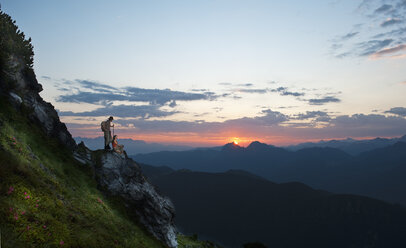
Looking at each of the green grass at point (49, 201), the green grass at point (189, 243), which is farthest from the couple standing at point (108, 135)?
the green grass at point (189, 243)

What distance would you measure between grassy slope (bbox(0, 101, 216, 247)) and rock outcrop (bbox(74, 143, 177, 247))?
4.94ft

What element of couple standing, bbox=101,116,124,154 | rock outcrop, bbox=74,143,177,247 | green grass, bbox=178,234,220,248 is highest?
couple standing, bbox=101,116,124,154

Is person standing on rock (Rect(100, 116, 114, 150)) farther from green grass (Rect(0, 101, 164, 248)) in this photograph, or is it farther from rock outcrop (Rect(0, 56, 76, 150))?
green grass (Rect(0, 101, 164, 248))

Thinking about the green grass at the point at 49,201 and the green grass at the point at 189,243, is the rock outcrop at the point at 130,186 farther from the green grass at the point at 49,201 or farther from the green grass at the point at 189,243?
the green grass at the point at 189,243

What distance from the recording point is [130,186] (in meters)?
32.1

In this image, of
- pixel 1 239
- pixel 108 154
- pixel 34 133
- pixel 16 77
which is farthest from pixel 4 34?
pixel 1 239

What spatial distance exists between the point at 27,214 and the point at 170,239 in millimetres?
21488

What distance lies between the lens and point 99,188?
92.2 feet

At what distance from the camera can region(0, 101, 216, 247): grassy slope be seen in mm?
14008

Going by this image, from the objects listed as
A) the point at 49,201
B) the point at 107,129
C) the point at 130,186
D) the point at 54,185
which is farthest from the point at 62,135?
the point at 49,201

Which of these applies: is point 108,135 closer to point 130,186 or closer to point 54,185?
point 130,186

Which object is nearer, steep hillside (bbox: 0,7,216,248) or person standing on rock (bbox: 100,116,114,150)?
steep hillside (bbox: 0,7,216,248)

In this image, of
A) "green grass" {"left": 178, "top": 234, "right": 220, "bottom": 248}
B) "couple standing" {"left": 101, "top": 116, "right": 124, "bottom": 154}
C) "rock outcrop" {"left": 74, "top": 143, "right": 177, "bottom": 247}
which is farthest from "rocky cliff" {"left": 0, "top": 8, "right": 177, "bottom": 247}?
"green grass" {"left": 178, "top": 234, "right": 220, "bottom": 248}

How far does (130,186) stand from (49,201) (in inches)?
599
